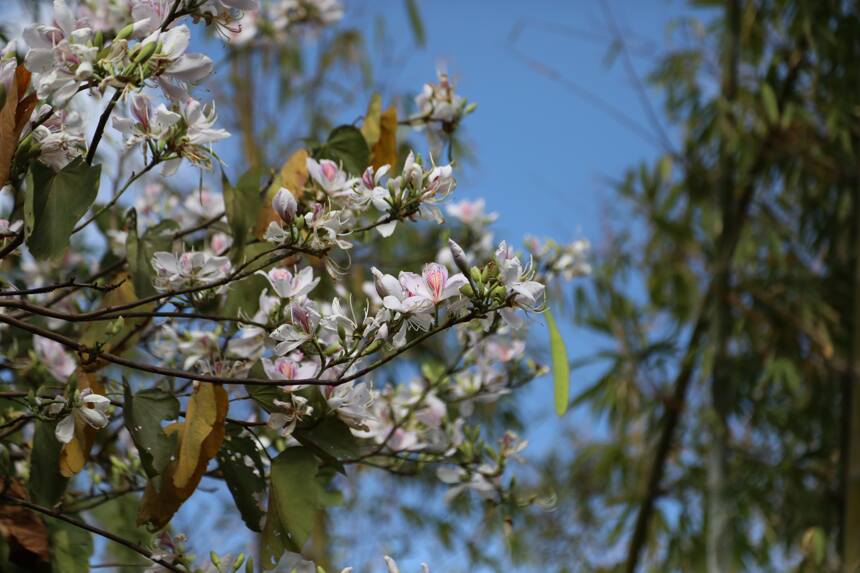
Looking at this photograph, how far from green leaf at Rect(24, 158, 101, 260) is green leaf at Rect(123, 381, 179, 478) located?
0.45 feet

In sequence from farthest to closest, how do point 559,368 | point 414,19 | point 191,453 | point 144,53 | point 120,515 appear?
point 414,19 → point 120,515 → point 559,368 → point 191,453 → point 144,53

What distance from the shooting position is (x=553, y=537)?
11.8ft

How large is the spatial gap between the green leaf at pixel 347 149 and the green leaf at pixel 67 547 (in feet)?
1.47

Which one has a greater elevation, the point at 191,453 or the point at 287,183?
the point at 287,183

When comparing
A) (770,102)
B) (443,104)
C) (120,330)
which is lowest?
(120,330)

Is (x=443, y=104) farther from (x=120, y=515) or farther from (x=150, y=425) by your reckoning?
(x=120, y=515)

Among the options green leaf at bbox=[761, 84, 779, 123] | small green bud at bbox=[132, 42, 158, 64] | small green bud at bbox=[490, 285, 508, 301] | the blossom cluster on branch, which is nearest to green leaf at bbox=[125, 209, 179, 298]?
the blossom cluster on branch

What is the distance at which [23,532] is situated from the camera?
886mm

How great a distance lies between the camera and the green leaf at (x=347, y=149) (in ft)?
3.36

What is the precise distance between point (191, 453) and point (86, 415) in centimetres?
9

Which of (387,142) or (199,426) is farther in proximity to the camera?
(387,142)

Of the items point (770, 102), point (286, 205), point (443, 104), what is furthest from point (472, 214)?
point (770, 102)

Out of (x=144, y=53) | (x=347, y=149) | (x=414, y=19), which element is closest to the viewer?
(x=144, y=53)

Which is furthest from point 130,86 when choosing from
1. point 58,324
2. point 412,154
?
point 58,324
